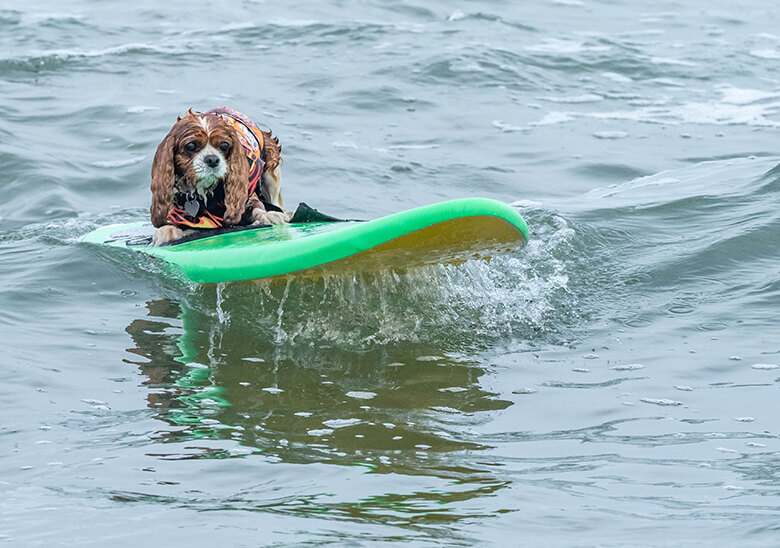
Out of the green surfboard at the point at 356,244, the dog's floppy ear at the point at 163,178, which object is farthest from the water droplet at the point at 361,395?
the dog's floppy ear at the point at 163,178

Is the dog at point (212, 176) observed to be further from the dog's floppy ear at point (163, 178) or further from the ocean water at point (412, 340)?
the ocean water at point (412, 340)

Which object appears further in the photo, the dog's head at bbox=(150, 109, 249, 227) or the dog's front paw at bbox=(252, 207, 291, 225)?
the dog's front paw at bbox=(252, 207, 291, 225)

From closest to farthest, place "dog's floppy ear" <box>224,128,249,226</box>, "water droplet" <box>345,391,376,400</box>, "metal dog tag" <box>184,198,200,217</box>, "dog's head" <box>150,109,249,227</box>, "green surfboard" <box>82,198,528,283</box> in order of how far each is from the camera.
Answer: "water droplet" <box>345,391,376,400</box>
"green surfboard" <box>82,198,528,283</box>
"dog's head" <box>150,109,249,227</box>
"dog's floppy ear" <box>224,128,249,226</box>
"metal dog tag" <box>184,198,200,217</box>

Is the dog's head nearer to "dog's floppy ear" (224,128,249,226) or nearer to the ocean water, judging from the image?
"dog's floppy ear" (224,128,249,226)

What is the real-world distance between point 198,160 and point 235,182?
27cm

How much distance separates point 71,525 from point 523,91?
1030 centimetres

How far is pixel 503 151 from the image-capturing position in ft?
34.9

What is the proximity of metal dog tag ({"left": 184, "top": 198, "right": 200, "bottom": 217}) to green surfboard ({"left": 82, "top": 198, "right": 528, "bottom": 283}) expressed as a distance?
0.13 meters

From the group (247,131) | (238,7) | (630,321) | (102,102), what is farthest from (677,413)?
(238,7)

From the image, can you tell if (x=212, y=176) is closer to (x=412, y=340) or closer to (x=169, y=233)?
(x=169, y=233)

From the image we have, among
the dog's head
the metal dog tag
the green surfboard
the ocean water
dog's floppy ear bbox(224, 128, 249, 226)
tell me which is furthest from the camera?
the metal dog tag

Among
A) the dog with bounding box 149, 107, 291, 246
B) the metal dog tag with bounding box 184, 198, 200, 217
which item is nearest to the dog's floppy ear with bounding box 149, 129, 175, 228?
the dog with bounding box 149, 107, 291, 246

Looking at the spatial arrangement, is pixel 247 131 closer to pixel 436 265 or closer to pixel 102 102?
pixel 436 265

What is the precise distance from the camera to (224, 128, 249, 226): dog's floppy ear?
595 cm
